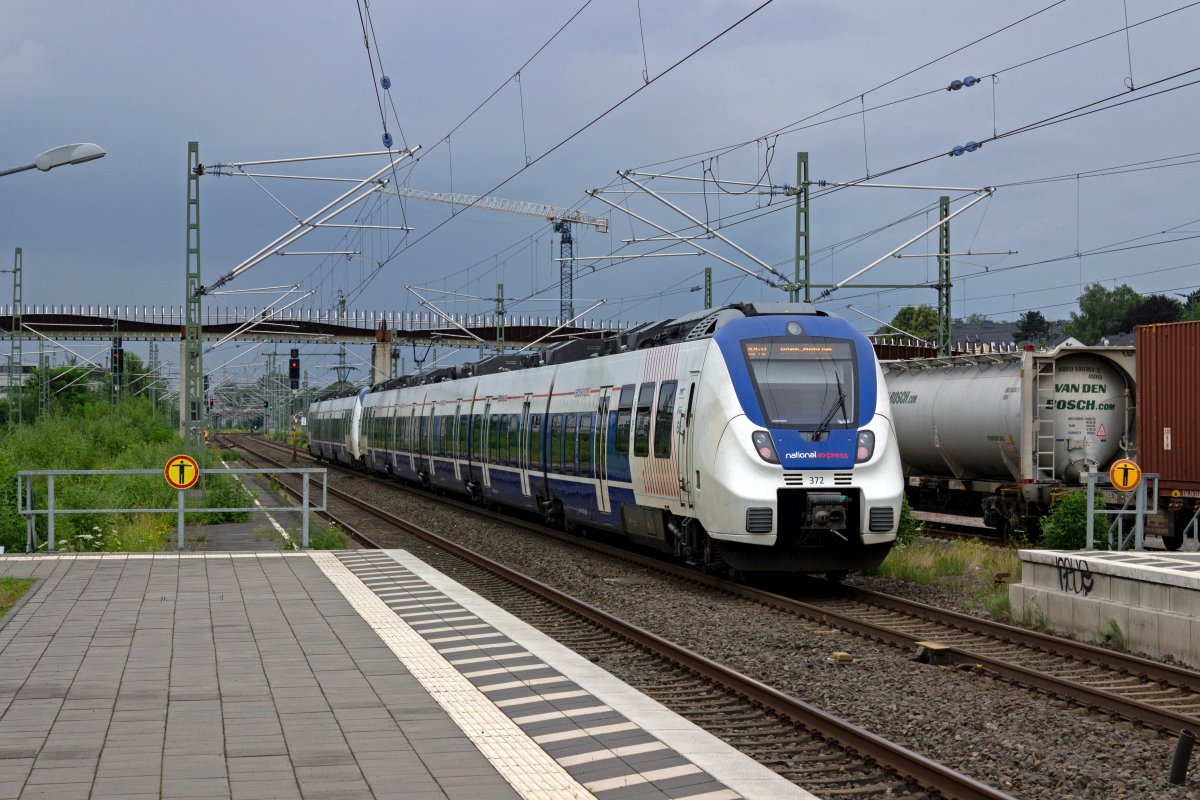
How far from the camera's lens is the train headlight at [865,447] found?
50.5 feet

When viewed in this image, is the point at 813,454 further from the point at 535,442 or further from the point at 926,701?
the point at 535,442

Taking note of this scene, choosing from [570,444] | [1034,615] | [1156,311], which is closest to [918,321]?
[1156,311]

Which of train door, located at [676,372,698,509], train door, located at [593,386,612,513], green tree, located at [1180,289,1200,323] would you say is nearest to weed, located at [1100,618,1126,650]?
train door, located at [676,372,698,509]

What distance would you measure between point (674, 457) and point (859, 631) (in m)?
4.43

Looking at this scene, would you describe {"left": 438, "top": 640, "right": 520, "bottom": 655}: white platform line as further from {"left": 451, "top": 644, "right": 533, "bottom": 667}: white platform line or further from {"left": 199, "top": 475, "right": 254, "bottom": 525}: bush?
{"left": 199, "top": 475, "right": 254, "bottom": 525}: bush

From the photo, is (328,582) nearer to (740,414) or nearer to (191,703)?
→ (740,414)

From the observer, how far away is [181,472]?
1742 cm

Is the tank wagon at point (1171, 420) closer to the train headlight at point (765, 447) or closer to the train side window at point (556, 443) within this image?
the train headlight at point (765, 447)

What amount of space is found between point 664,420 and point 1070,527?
21.4 feet

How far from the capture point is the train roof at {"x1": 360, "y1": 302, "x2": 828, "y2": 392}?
55.1 feet

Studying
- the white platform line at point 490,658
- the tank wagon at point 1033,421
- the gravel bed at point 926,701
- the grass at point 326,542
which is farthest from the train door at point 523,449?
the white platform line at point 490,658

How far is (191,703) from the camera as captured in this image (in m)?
8.63

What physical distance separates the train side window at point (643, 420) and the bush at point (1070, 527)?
6256 mm

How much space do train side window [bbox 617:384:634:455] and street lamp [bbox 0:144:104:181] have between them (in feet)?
25.9
